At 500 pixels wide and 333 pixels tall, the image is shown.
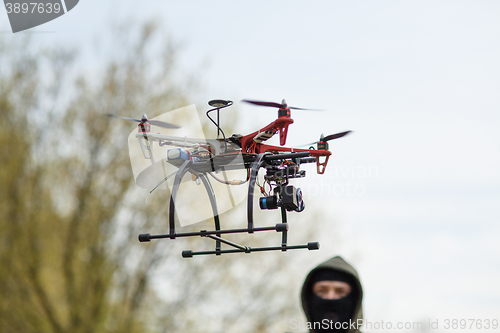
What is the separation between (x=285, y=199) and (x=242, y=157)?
2.72 feet

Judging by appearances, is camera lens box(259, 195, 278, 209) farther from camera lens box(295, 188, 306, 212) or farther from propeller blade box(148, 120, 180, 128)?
propeller blade box(148, 120, 180, 128)

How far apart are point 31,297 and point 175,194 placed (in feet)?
43.0

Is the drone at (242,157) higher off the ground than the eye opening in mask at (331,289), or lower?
higher

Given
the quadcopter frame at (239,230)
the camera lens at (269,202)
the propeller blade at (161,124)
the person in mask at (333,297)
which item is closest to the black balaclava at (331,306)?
the person in mask at (333,297)

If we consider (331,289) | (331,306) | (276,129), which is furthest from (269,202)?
(331,306)

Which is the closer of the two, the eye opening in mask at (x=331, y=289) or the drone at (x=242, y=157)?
the eye opening in mask at (x=331, y=289)

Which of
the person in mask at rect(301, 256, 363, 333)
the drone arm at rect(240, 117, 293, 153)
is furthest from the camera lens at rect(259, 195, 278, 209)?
the person in mask at rect(301, 256, 363, 333)

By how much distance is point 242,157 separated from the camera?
6770 mm

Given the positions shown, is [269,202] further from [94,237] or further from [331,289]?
[94,237]

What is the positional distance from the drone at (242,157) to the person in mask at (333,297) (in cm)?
216

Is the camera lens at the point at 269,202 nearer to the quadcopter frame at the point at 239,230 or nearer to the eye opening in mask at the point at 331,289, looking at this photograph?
the quadcopter frame at the point at 239,230

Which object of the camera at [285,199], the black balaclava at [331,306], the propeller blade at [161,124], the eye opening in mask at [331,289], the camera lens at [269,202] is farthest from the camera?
the propeller blade at [161,124]

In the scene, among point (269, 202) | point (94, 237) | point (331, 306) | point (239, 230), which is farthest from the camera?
point (94, 237)

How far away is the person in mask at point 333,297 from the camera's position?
404 centimetres
